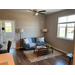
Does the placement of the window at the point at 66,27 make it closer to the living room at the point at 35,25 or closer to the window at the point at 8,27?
the living room at the point at 35,25

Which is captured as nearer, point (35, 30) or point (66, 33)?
point (66, 33)

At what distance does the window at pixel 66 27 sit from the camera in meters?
3.93

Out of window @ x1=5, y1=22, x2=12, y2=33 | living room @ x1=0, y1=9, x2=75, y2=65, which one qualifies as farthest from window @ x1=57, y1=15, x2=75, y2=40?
window @ x1=5, y1=22, x2=12, y2=33

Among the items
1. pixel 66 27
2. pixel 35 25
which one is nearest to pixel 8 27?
pixel 35 25

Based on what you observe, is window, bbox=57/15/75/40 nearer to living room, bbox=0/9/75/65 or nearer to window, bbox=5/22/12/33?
living room, bbox=0/9/75/65

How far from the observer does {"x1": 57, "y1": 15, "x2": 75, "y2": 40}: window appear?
155 inches

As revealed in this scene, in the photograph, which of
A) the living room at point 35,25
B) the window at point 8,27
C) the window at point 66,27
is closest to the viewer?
the window at point 66,27

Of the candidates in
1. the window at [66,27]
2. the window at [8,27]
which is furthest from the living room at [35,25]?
the window at [8,27]

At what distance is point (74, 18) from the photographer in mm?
3754
